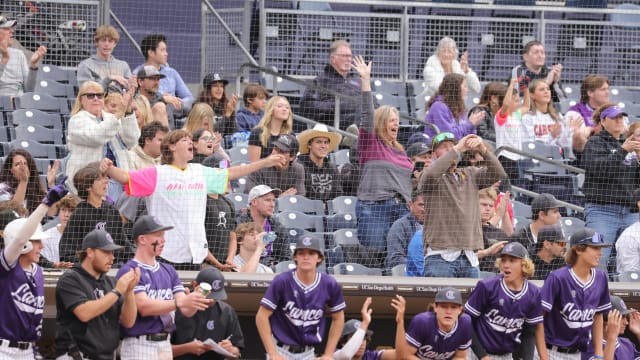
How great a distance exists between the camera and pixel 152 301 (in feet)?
30.0

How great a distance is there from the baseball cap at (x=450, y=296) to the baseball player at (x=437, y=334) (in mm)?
10

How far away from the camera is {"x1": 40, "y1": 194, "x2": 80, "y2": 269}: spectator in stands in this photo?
10297 mm

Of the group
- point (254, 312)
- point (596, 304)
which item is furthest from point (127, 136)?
point (596, 304)

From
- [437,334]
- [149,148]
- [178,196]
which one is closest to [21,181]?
[149,148]

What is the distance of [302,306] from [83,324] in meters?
1.64

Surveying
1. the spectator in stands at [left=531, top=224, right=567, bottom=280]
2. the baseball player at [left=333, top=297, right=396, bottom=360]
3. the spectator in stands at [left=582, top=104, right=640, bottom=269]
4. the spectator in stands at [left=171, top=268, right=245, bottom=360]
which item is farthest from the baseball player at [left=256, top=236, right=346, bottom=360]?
the spectator in stands at [left=582, top=104, right=640, bottom=269]

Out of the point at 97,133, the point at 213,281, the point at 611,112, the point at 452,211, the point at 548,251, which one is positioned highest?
the point at 611,112

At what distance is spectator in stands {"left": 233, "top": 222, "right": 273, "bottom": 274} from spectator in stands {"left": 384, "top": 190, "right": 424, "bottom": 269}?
1055 mm

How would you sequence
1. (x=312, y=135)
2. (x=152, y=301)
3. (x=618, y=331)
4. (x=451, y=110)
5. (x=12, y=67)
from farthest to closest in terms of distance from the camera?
(x=12, y=67) → (x=451, y=110) → (x=312, y=135) → (x=618, y=331) → (x=152, y=301)

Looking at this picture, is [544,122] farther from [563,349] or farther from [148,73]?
[148,73]

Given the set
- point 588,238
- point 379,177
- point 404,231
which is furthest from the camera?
point 379,177

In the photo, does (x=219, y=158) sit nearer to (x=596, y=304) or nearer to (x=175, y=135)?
(x=175, y=135)

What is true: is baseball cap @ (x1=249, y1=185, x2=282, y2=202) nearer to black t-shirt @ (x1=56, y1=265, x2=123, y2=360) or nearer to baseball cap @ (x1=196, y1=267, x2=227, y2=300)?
baseball cap @ (x1=196, y1=267, x2=227, y2=300)

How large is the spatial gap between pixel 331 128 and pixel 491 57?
2547 millimetres
